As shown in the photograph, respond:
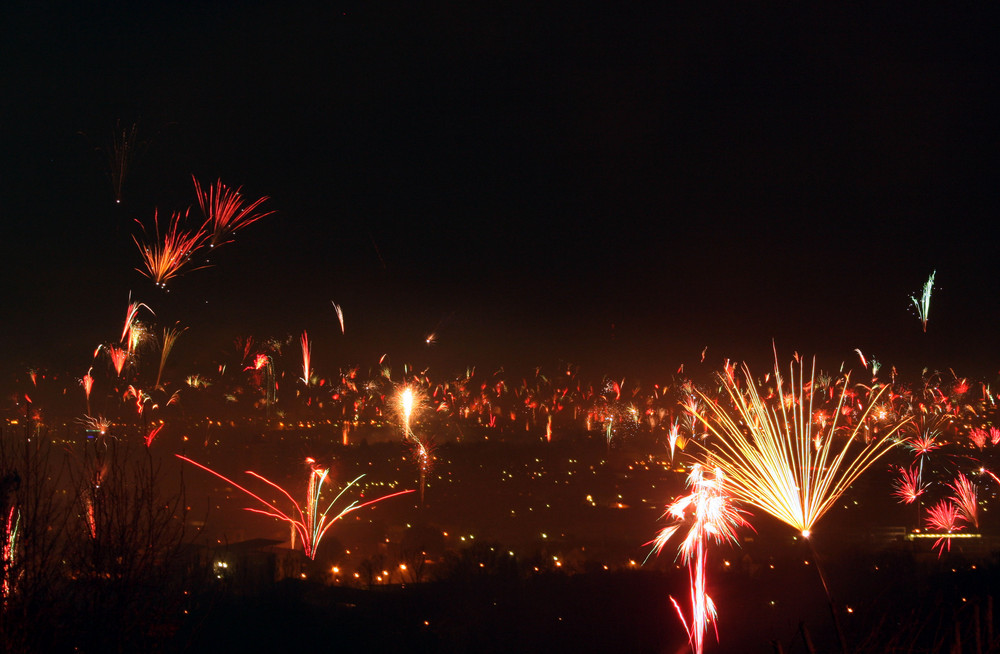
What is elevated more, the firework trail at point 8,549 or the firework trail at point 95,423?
the firework trail at point 95,423

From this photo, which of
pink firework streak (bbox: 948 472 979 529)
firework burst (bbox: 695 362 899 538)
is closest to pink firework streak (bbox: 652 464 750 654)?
firework burst (bbox: 695 362 899 538)

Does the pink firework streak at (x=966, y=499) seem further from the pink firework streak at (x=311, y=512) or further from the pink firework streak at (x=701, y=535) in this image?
the pink firework streak at (x=311, y=512)

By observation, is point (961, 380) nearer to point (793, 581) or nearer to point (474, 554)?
point (793, 581)

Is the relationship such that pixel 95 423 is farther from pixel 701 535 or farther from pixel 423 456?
pixel 701 535

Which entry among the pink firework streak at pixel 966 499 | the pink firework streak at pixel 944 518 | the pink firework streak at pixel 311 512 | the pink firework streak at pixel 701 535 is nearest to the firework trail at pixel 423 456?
the pink firework streak at pixel 311 512

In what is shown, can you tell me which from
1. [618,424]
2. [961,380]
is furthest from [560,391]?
[961,380]
